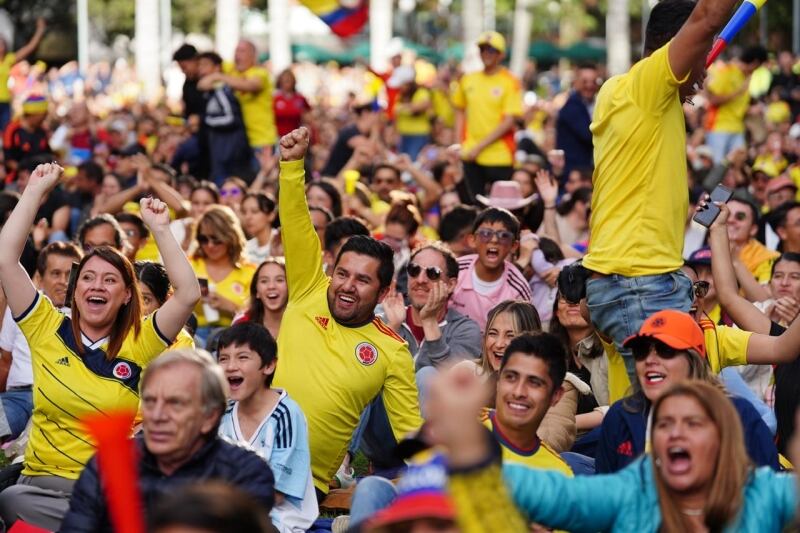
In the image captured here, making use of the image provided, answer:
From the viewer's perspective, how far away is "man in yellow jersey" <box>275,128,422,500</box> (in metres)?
7.50

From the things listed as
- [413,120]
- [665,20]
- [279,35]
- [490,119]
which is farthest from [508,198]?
[279,35]

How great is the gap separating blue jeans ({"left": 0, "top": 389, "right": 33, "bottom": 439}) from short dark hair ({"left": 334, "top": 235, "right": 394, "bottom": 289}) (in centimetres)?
231

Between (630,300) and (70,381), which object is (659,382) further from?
(70,381)

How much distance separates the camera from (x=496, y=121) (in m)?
15.9

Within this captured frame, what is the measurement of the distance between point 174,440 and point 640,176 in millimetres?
2200

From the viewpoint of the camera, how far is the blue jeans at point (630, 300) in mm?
6188

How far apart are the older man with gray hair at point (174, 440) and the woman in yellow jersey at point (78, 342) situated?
59.8 inches

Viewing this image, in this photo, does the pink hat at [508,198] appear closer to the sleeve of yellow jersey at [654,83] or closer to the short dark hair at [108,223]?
the short dark hair at [108,223]

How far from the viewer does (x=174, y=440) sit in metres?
5.15

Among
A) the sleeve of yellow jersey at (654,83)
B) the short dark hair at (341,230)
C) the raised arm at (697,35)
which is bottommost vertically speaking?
the short dark hair at (341,230)

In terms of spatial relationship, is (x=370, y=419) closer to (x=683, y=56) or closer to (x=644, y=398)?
(x=644, y=398)

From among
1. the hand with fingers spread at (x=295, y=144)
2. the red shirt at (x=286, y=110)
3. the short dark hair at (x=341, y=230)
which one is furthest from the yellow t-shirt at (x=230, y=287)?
the red shirt at (x=286, y=110)

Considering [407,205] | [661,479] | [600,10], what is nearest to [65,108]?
[407,205]

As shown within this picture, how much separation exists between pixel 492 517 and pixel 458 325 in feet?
16.7
